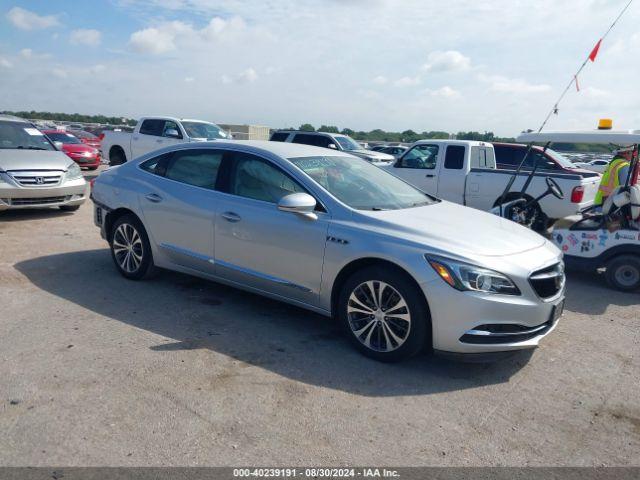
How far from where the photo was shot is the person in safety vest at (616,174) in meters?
7.07

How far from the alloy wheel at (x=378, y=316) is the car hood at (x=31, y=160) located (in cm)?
714

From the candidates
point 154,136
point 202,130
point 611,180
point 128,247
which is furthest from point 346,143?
point 128,247

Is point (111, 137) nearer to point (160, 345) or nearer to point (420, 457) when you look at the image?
point (160, 345)

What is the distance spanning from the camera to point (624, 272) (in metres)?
6.64

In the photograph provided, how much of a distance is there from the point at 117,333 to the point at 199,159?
1958 millimetres

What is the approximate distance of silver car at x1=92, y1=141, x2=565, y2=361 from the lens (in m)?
3.88

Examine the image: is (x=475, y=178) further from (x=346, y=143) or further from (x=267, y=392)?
(x=267, y=392)

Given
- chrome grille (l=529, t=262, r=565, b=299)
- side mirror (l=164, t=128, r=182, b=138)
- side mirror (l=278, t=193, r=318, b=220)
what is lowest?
chrome grille (l=529, t=262, r=565, b=299)

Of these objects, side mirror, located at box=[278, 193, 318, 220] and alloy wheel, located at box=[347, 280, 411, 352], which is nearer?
alloy wheel, located at box=[347, 280, 411, 352]

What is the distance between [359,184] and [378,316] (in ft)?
4.67

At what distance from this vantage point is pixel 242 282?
500 centimetres

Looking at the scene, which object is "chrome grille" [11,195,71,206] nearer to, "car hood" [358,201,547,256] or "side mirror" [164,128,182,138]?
"side mirror" [164,128,182,138]

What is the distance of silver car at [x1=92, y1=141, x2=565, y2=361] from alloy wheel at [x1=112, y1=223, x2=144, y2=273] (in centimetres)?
2

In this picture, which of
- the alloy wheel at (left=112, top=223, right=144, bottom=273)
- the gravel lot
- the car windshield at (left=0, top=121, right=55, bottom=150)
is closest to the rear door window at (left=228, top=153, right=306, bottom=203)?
the gravel lot
